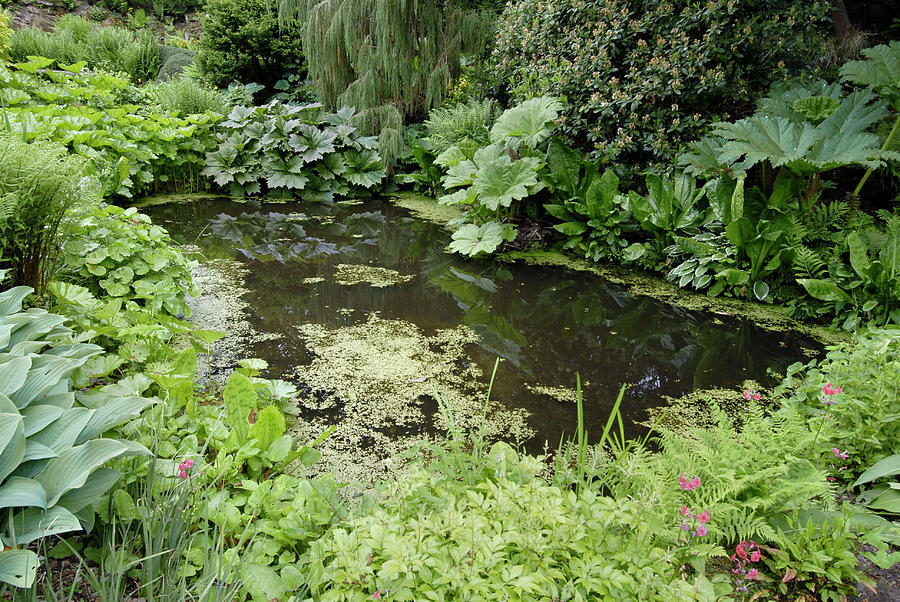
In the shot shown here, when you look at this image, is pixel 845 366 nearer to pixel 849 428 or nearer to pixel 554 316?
pixel 849 428

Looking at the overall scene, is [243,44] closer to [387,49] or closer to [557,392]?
[387,49]

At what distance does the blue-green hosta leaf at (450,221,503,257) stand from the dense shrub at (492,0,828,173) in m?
1.03

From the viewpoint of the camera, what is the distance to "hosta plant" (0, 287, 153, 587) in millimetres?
901

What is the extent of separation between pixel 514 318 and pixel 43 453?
2365mm

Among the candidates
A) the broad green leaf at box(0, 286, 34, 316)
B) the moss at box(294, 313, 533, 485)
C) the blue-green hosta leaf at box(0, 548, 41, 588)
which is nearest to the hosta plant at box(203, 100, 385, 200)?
the moss at box(294, 313, 533, 485)

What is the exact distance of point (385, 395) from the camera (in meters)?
2.23

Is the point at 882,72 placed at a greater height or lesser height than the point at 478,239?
greater

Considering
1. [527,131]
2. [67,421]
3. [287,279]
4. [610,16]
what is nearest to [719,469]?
[67,421]

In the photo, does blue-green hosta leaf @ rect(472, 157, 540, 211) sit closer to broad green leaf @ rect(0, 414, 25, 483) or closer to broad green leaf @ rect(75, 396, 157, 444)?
broad green leaf @ rect(75, 396, 157, 444)

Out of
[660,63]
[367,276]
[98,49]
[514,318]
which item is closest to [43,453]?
[514,318]

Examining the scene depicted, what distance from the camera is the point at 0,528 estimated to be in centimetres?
96

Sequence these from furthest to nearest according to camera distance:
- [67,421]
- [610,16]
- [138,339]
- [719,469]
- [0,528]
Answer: [610,16], [138,339], [719,469], [67,421], [0,528]

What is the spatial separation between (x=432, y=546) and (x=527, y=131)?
3.64 metres

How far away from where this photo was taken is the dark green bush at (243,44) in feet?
24.9
